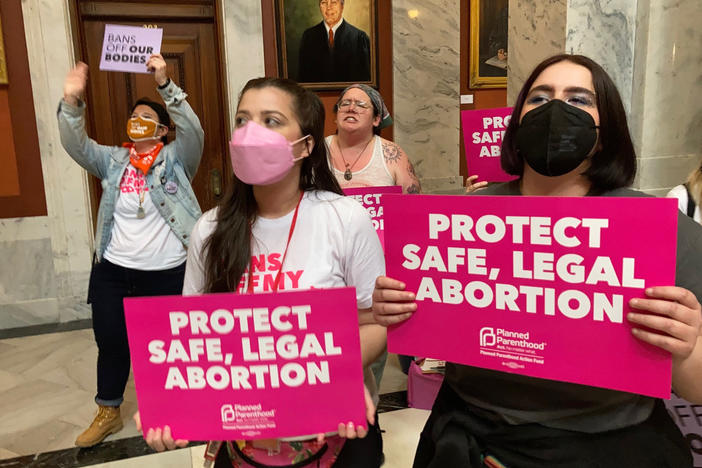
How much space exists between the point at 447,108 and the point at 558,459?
505cm

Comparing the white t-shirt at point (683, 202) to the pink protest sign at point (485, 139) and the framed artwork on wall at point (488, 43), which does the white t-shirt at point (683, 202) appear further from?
the framed artwork on wall at point (488, 43)

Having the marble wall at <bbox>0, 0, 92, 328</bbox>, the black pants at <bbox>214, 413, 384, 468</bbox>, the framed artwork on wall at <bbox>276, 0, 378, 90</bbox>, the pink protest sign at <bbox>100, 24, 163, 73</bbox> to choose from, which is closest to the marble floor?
the marble wall at <bbox>0, 0, 92, 328</bbox>

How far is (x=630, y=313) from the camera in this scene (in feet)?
3.32

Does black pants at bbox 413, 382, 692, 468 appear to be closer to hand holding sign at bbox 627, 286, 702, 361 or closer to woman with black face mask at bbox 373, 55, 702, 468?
woman with black face mask at bbox 373, 55, 702, 468

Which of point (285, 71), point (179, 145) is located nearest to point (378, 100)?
point (179, 145)

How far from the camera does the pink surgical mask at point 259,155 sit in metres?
1.46

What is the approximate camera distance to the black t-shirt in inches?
44.5

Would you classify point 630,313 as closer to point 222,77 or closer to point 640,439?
point 640,439

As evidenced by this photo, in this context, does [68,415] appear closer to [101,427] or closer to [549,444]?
[101,427]

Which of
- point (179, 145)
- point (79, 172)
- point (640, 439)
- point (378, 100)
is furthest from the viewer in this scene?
point (79, 172)

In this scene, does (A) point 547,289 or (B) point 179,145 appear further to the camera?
(B) point 179,145


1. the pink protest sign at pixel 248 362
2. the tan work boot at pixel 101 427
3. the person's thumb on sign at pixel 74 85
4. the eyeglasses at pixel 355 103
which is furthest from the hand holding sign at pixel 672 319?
the tan work boot at pixel 101 427

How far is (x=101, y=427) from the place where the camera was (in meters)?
2.94

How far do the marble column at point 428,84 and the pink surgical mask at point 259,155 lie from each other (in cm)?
426
